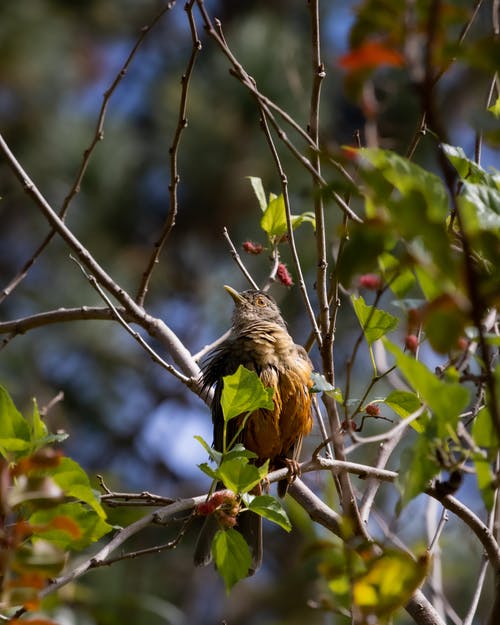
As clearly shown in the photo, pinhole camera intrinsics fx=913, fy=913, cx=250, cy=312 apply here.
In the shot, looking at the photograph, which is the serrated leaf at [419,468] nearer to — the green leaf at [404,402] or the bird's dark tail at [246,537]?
the green leaf at [404,402]

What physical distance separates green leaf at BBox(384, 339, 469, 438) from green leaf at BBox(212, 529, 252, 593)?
1004 mm

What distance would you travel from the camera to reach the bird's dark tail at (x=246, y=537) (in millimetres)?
4090

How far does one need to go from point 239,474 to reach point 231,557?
281 millimetres

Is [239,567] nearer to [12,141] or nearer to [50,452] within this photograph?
[50,452]

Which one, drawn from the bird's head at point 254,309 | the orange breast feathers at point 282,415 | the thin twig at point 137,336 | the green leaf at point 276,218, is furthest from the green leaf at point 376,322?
the bird's head at point 254,309

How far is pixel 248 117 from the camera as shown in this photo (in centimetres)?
1133

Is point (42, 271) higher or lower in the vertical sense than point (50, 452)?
lower

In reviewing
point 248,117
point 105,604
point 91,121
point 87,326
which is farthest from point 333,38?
point 105,604

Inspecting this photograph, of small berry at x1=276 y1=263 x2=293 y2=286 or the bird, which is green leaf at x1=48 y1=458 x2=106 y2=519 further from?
the bird

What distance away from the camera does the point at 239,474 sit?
2578 millimetres

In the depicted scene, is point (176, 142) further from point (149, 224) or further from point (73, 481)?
point (149, 224)

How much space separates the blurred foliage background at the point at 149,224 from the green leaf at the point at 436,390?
828 centimetres

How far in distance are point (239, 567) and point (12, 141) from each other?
33.3ft

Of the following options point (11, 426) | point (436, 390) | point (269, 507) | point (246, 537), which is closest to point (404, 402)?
point (269, 507)
